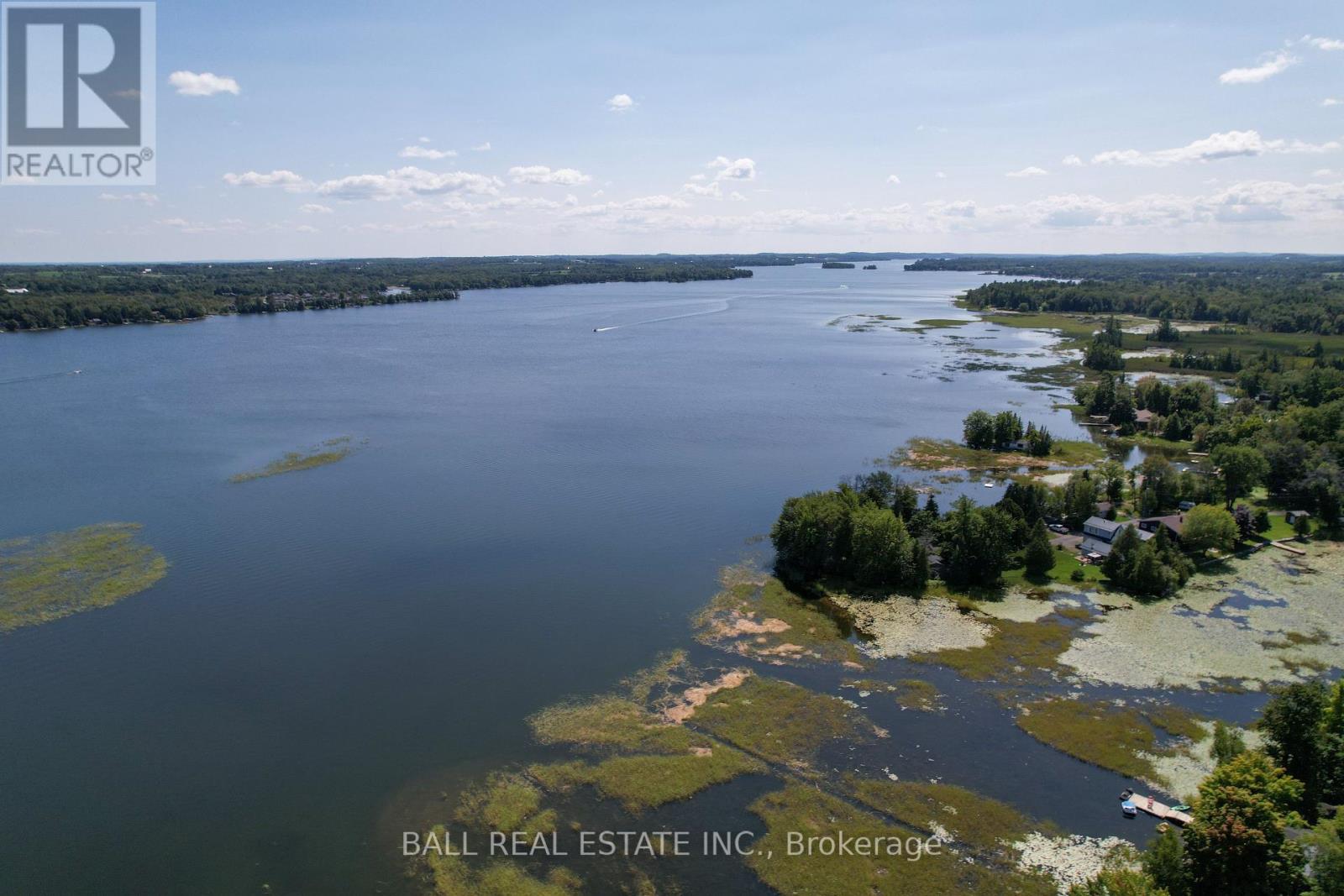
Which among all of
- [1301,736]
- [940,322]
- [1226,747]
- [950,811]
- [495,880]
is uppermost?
[940,322]

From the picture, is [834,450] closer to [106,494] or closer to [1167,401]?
[1167,401]

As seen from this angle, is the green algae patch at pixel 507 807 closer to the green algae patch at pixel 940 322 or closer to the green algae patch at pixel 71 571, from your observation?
the green algae patch at pixel 71 571

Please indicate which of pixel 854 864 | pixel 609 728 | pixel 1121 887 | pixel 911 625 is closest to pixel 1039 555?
pixel 911 625

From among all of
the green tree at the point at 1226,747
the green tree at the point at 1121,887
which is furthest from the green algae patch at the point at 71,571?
the green tree at the point at 1226,747

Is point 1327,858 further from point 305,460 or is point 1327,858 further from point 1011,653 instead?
point 305,460

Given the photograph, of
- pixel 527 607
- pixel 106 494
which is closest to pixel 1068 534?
pixel 527 607

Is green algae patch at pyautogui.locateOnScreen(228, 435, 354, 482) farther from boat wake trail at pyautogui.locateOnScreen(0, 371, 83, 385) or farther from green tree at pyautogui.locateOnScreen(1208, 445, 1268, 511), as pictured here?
green tree at pyautogui.locateOnScreen(1208, 445, 1268, 511)
